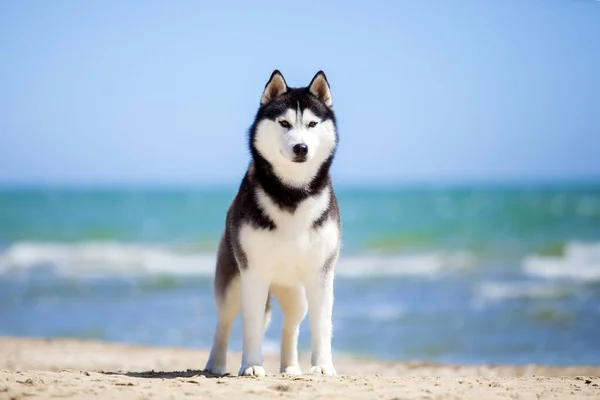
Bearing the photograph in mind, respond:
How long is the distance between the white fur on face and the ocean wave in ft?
22.7

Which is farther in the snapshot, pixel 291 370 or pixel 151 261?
pixel 151 261

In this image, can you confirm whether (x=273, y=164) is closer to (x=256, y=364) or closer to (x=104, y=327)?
(x=256, y=364)

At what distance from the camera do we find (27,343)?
605cm

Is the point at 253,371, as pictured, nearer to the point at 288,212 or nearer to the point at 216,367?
the point at 216,367

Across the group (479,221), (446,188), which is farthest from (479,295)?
(446,188)

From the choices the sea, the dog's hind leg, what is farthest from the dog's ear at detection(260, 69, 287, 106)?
the sea

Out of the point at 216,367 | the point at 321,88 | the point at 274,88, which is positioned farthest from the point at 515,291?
the point at 274,88

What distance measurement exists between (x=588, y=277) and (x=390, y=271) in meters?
2.48

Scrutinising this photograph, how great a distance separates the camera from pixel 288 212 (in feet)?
11.4

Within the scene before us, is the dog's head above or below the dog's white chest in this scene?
above

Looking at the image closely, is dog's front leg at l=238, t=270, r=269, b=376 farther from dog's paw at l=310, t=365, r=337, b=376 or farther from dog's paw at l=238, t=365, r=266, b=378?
dog's paw at l=310, t=365, r=337, b=376

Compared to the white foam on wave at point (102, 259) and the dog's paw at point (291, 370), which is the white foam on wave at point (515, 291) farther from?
the dog's paw at point (291, 370)

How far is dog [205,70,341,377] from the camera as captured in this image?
3445mm

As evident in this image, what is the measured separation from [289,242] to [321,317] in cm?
41
